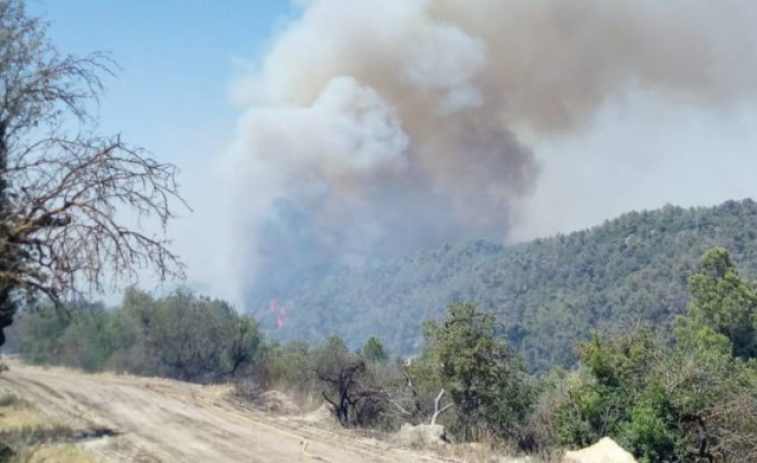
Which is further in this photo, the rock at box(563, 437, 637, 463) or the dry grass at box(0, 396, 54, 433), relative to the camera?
the dry grass at box(0, 396, 54, 433)

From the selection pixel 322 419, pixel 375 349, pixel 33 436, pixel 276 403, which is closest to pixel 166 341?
pixel 375 349

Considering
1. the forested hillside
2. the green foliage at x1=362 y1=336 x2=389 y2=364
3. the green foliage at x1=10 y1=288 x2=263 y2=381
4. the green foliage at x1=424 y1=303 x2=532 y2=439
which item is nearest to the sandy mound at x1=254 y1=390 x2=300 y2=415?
the green foliage at x1=424 y1=303 x2=532 y2=439

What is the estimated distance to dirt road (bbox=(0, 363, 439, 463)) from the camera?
11.0m

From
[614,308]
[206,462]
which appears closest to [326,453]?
[206,462]

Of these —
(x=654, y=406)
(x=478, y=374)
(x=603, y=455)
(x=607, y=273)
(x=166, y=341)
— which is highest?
(x=607, y=273)

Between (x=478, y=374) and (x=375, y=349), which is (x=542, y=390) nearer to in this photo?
(x=478, y=374)

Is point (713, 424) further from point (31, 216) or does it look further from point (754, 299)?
point (754, 299)

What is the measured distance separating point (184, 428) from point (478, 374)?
26.1 feet

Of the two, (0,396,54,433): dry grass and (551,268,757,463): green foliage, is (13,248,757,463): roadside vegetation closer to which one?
(551,268,757,463): green foliage

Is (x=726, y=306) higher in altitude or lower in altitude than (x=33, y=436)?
higher

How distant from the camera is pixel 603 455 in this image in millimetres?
10820

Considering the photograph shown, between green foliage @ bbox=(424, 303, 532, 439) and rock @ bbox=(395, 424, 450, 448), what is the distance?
454 centimetres

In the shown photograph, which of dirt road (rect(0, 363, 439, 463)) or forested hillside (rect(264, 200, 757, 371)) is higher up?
forested hillside (rect(264, 200, 757, 371))

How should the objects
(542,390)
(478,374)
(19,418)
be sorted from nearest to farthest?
1. (19,418)
2. (478,374)
3. (542,390)
